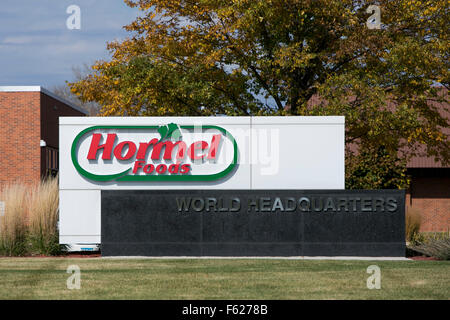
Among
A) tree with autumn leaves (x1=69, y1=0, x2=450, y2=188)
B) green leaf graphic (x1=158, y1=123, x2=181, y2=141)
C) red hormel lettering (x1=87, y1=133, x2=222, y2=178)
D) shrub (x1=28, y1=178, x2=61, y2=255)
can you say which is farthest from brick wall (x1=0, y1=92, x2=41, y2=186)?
green leaf graphic (x1=158, y1=123, x2=181, y2=141)

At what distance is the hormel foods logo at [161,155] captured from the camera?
17.2 m

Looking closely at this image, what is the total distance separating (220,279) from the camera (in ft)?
40.3

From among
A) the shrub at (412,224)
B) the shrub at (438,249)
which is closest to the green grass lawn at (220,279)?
the shrub at (438,249)

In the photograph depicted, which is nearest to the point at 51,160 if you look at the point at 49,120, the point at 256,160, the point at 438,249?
the point at 49,120

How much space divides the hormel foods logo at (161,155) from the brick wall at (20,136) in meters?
17.1

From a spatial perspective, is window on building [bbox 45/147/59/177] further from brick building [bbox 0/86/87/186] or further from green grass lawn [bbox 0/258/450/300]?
green grass lawn [bbox 0/258/450/300]

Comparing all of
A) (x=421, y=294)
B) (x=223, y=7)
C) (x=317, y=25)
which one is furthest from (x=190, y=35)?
(x=421, y=294)

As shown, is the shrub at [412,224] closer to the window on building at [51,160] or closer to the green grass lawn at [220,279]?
the green grass lawn at [220,279]

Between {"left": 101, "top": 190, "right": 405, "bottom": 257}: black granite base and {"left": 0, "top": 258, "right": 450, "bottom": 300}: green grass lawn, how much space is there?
37.8 inches

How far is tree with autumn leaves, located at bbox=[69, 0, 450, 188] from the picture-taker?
22.9 meters

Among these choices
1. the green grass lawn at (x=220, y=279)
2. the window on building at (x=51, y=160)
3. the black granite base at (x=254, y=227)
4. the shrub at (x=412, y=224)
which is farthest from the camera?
the window on building at (x=51, y=160)

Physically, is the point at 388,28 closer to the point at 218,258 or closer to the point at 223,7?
the point at 223,7

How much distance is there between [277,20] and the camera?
23.8 m

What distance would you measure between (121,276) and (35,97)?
23177mm
